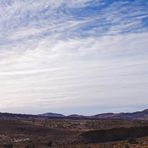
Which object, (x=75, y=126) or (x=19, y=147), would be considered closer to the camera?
(x=19, y=147)

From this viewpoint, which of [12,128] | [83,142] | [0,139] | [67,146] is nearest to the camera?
[67,146]

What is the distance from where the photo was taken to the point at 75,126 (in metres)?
106

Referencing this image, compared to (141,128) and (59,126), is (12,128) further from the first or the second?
(141,128)

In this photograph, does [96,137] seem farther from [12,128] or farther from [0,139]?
[12,128]

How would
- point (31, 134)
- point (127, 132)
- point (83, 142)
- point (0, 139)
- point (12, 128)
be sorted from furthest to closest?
1. point (12, 128)
2. point (31, 134)
3. point (0, 139)
4. point (127, 132)
5. point (83, 142)

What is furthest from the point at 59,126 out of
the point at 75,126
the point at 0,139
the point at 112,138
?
the point at 112,138

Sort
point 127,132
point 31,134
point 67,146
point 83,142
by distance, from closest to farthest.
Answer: point 67,146
point 83,142
point 127,132
point 31,134

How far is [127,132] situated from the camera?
73.8 m

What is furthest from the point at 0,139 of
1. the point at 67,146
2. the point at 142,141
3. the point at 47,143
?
the point at 142,141

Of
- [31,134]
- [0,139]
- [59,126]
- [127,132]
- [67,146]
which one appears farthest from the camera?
[59,126]

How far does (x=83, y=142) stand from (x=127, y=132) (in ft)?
30.5

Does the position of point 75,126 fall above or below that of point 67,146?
above

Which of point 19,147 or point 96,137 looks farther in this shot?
point 96,137

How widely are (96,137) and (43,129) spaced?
2452 cm
